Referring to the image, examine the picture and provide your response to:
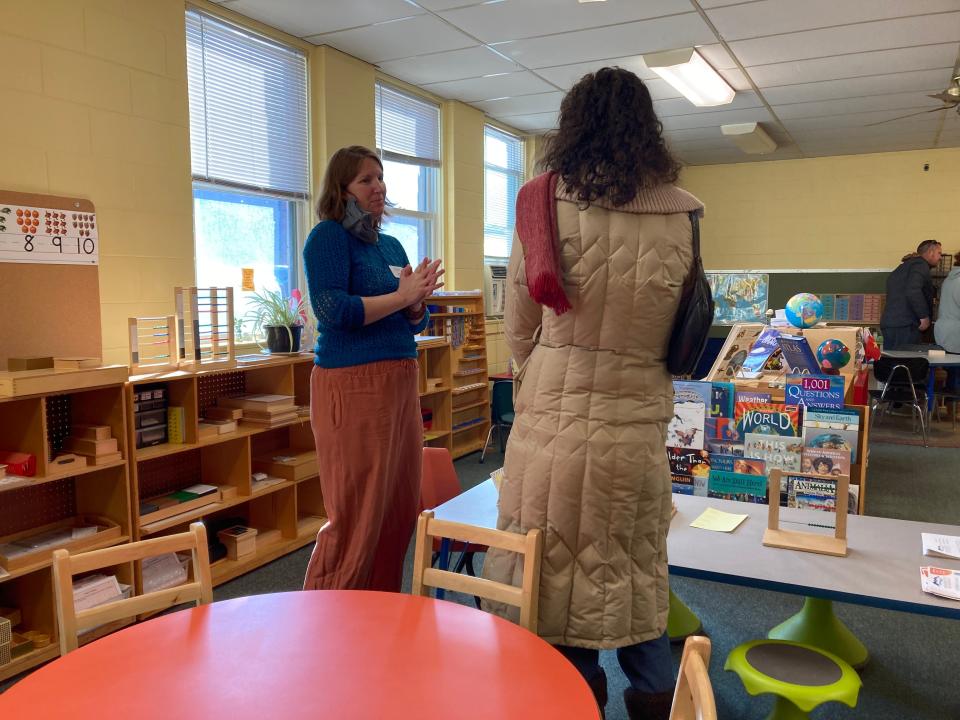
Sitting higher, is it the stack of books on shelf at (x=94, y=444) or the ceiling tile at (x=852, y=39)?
the ceiling tile at (x=852, y=39)

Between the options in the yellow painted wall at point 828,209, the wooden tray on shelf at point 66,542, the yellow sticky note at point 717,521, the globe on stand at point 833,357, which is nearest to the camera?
the yellow sticky note at point 717,521

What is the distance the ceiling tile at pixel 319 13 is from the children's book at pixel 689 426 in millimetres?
2518

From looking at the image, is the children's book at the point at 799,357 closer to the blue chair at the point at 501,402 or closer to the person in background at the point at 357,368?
the person in background at the point at 357,368

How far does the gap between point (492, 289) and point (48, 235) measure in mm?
4039

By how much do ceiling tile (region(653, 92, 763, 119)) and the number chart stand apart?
4.22m

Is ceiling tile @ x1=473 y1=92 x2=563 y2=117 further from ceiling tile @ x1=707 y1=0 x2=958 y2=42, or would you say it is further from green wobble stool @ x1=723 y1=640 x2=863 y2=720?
green wobble stool @ x1=723 y1=640 x2=863 y2=720

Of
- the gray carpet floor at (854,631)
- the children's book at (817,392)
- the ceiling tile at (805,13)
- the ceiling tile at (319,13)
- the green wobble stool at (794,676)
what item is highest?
the ceiling tile at (805,13)

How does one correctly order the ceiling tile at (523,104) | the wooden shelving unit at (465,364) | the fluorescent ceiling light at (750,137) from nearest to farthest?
the wooden shelving unit at (465,364), the ceiling tile at (523,104), the fluorescent ceiling light at (750,137)

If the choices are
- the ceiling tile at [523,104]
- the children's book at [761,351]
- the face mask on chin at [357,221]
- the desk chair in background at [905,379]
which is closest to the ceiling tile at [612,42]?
the ceiling tile at [523,104]

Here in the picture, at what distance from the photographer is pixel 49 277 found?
2885mm

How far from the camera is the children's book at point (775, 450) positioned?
8.85 feet

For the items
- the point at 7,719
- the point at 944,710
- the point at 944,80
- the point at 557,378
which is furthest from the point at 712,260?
the point at 7,719

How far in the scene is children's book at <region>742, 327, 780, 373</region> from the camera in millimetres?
3207

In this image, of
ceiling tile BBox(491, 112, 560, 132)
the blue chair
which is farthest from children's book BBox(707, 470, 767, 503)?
ceiling tile BBox(491, 112, 560, 132)
